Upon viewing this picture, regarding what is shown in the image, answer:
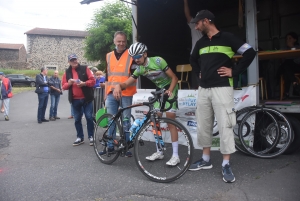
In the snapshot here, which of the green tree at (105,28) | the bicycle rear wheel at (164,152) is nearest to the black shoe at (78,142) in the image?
the bicycle rear wheel at (164,152)

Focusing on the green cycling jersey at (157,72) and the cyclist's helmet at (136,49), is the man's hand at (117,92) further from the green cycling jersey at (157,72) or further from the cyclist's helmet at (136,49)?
the cyclist's helmet at (136,49)

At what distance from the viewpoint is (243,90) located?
512 centimetres

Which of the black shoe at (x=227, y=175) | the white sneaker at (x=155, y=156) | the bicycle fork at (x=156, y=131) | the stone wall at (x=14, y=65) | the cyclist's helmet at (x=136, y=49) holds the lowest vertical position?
the black shoe at (x=227, y=175)

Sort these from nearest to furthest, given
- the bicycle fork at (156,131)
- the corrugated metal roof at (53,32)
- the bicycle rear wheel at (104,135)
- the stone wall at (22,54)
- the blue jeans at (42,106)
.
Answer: the bicycle fork at (156,131) → the bicycle rear wheel at (104,135) → the blue jeans at (42,106) → the corrugated metal roof at (53,32) → the stone wall at (22,54)

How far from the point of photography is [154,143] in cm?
461

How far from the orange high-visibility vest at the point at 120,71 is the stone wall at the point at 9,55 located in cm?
6108

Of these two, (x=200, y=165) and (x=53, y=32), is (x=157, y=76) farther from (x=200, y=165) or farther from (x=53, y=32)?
(x=53, y=32)

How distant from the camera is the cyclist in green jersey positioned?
14.0ft

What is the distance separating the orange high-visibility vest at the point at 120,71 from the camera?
497cm

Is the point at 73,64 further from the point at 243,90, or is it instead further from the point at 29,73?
the point at 29,73

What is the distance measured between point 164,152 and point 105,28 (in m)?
22.0

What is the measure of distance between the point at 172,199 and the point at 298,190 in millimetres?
1522

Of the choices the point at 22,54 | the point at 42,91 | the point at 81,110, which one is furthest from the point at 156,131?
the point at 22,54

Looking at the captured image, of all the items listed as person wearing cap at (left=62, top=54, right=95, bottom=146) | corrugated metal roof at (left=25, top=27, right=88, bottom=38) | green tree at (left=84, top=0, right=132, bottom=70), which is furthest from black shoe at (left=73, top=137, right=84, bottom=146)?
corrugated metal roof at (left=25, top=27, right=88, bottom=38)
